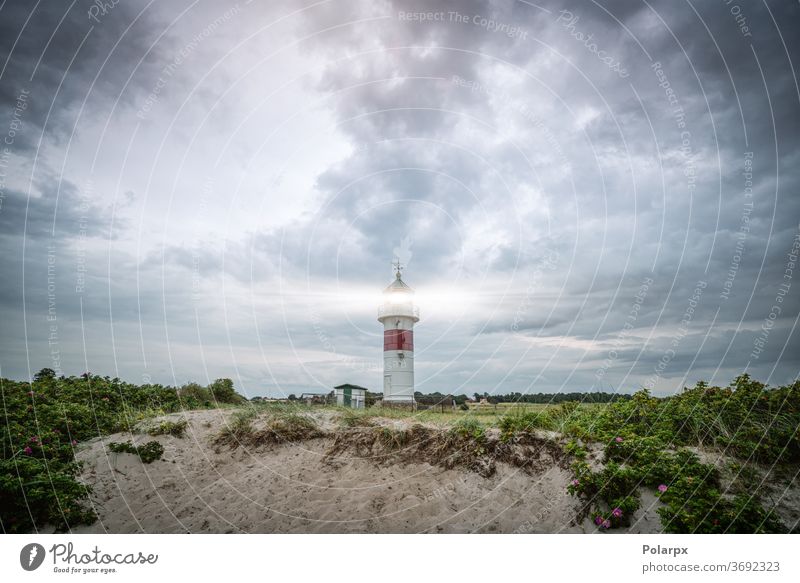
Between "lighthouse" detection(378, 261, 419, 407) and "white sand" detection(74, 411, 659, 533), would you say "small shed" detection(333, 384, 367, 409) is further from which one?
"white sand" detection(74, 411, 659, 533)

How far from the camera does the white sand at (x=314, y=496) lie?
698 cm

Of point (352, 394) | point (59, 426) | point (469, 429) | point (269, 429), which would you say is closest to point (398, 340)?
point (352, 394)

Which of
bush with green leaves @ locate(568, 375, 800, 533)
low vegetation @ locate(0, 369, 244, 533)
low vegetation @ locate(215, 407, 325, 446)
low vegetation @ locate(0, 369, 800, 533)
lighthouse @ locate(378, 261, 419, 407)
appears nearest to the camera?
Result: bush with green leaves @ locate(568, 375, 800, 533)

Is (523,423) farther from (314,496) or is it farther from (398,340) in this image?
(398,340)

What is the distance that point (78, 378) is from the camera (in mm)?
15320

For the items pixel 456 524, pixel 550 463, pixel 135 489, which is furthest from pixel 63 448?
pixel 550 463

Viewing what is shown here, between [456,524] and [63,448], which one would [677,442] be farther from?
[63,448]

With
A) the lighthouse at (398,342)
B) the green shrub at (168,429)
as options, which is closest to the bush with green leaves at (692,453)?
the green shrub at (168,429)

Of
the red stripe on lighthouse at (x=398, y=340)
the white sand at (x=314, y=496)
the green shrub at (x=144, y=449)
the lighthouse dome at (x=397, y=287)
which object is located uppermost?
the lighthouse dome at (x=397, y=287)

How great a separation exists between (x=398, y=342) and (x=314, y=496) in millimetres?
20510

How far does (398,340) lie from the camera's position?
28.5 meters

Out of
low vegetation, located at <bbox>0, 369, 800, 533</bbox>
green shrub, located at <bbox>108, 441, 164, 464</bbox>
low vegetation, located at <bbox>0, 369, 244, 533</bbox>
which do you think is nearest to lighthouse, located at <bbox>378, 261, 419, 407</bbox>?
low vegetation, located at <bbox>0, 369, 244, 533</bbox>

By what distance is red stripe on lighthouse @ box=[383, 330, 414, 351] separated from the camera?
2844 cm

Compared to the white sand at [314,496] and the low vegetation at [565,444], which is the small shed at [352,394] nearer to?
the low vegetation at [565,444]
